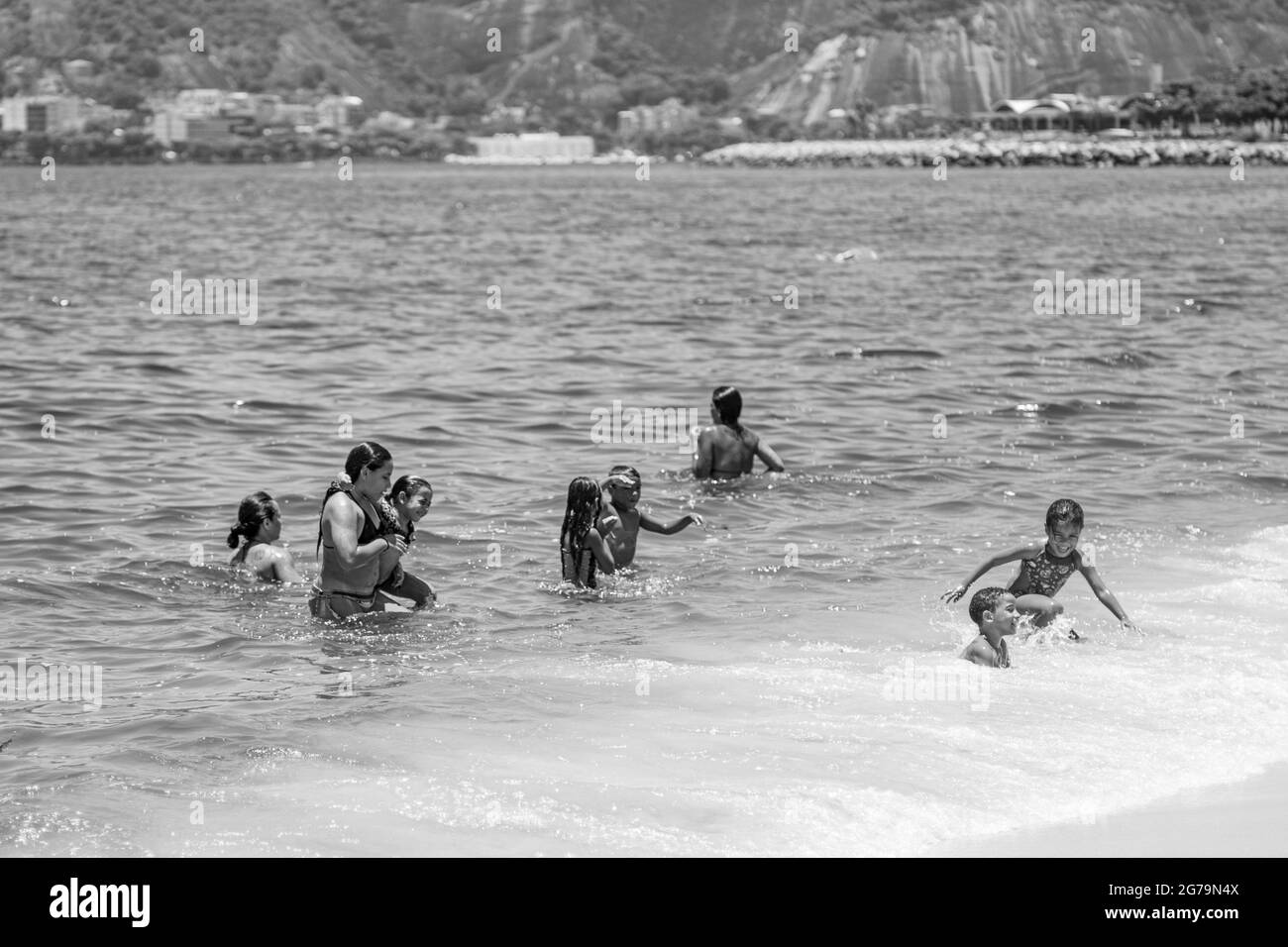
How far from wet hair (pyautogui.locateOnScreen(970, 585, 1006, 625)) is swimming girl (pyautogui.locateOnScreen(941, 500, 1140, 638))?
32cm

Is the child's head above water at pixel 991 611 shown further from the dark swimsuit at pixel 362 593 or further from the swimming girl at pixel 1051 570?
the dark swimsuit at pixel 362 593

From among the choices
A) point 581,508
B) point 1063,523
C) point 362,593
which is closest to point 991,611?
point 1063,523

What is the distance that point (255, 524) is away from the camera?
13359mm

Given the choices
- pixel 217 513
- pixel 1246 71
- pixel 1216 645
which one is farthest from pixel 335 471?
pixel 1246 71

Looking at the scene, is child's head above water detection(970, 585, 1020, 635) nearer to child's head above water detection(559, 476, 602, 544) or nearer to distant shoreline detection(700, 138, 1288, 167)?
child's head above water detection(559, 476, 602, 544)

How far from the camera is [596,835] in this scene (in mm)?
8023

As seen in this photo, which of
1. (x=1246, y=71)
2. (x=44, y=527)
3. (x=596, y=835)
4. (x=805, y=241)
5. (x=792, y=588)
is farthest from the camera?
(x=1246, y=71)

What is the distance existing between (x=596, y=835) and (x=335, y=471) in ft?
33.8

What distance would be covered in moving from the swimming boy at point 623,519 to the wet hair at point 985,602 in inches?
111

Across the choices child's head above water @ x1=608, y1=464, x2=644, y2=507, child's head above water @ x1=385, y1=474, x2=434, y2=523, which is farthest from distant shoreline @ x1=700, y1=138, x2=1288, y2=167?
child's head above water @ x1=385, y1=474, x2=434, y2=523

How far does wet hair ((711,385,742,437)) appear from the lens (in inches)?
675

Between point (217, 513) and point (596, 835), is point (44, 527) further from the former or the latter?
point (596, 835)

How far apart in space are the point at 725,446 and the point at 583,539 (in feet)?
14.8
